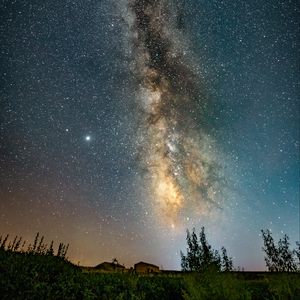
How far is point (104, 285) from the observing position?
1160 centimetres

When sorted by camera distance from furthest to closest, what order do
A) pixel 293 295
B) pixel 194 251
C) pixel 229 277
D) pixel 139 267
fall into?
pixel 139 267
pixel 194 251
pixel 293 295
pixel 229 277

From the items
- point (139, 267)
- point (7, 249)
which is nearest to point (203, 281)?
point (7, 249)

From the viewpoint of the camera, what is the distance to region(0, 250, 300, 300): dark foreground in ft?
28.1

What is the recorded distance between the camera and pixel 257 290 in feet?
49.0

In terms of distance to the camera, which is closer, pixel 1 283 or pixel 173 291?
pixel 1 283

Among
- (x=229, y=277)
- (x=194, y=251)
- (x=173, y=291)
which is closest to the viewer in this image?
(x=229, y=277)

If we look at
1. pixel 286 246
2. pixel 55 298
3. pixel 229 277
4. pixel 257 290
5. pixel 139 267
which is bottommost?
pixel 55 298

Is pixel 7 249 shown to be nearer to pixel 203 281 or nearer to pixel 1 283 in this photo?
pixel 1 283

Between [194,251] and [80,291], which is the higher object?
[194,251]

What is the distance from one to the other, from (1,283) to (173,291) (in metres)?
7.88

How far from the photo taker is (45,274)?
10805mm

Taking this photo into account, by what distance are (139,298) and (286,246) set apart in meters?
32.1

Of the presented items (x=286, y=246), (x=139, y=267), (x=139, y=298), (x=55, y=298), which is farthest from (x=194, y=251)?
(x=55, y=298)

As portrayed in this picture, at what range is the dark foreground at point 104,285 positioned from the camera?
8566 mm
